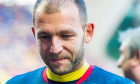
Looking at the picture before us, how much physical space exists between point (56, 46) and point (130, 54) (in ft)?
7.73

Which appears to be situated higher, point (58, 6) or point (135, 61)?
point (58, 6)

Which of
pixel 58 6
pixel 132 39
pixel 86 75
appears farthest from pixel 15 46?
pixel 58 6

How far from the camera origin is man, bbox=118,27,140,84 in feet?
10.9

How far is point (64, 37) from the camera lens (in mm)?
1166

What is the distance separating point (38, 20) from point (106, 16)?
2329 mm

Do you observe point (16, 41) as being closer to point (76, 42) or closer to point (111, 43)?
point (111, 43)

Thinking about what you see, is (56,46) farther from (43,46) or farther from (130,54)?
(130,54)

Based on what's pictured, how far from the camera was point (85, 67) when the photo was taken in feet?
4.31

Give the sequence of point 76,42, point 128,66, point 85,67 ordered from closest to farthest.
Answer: point 76,42, point 85,67, point 128,66

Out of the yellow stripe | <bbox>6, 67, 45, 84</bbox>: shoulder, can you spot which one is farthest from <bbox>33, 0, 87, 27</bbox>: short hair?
<bbox>6, 67, 45, 84</bbox>: shoulder

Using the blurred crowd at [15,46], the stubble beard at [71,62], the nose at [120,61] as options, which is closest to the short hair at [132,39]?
the nose at [120,61]

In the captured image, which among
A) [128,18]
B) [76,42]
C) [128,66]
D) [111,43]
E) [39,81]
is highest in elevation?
[76,42]

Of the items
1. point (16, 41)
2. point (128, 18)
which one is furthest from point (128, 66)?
point (16, 41)

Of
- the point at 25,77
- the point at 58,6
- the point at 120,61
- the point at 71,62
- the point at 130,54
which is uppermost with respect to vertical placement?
the point at 58,6
